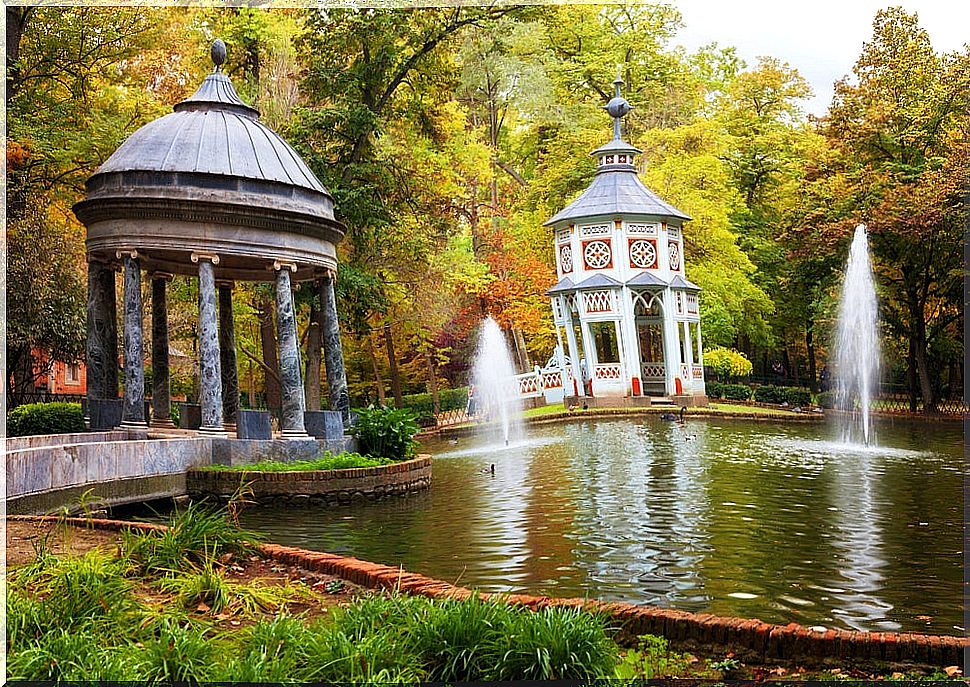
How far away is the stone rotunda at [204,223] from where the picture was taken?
→ 11.9 metres

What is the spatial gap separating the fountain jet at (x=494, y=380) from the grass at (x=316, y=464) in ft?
A: 34.3

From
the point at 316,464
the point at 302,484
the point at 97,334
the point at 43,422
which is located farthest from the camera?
the point at 43,422

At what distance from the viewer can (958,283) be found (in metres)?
24.4

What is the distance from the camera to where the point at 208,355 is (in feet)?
40.2

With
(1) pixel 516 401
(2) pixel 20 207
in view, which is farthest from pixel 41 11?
(1) pixel 516 401

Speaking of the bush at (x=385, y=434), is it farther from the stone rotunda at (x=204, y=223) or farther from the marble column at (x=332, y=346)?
the marble column at (x=332, y=346)

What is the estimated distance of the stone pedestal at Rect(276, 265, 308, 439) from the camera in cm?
1267

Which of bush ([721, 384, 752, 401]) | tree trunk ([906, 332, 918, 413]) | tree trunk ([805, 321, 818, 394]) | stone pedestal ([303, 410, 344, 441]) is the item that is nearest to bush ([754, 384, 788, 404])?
bush ([721, 384, 752, 401])

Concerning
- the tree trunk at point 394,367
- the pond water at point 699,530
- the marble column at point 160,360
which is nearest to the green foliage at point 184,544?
the pond water at point 699,530

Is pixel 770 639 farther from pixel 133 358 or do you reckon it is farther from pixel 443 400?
pixel 443 400

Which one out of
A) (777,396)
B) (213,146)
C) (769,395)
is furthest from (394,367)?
(213,146)

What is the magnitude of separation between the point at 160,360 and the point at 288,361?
9.20 feet

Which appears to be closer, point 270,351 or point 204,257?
point 204,257

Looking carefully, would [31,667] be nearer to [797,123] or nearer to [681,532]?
[681,532]
